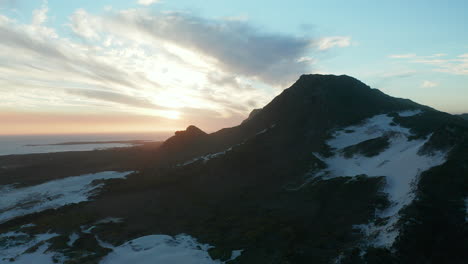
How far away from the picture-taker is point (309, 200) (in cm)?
3244

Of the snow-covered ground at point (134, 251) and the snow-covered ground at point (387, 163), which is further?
the snow-covered ground at point (387, 163)

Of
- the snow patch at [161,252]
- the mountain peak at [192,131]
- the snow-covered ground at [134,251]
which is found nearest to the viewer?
the snow patch at [161,252]

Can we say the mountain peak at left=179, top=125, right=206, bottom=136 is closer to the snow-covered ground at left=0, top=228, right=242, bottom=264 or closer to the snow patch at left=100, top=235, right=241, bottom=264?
the snow-covered ground at left=0, top=228, right=242, bottom=264

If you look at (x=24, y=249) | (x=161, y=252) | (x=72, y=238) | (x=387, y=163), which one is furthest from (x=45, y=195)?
(x=387, y=163)

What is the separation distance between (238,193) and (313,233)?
1858 centimetres

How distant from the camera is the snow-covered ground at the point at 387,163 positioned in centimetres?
2120

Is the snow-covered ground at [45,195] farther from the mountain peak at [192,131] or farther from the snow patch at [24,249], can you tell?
the mountain peak at [192,131]

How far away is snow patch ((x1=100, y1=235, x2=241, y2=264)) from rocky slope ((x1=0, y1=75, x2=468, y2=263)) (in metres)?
0.59

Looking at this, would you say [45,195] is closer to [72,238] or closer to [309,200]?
[72,238]

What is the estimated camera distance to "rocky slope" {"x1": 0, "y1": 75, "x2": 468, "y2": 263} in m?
19.2

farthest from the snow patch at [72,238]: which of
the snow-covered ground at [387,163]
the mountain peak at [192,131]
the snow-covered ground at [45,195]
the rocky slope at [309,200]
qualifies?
the mountain peak at [192,131]

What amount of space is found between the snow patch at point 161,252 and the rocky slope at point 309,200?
0.59 m

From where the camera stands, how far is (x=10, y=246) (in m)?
26.5

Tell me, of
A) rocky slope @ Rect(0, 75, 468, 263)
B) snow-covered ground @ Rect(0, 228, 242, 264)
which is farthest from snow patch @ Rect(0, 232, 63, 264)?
rocky slope @ Rect(0, 75, 468, 263)
